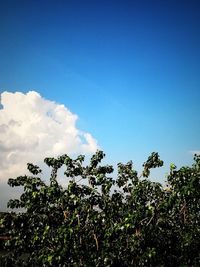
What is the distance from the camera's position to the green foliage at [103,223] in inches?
396

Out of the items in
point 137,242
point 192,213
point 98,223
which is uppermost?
point 192,213

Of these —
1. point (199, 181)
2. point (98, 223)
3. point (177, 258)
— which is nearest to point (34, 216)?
point (98, 223)

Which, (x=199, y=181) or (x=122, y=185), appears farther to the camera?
(x=122, y=185)

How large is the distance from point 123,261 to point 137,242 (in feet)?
2.80

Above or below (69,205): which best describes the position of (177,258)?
below

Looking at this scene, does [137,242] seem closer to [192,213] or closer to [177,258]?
[177,258]

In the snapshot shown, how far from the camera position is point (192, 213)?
1277 cm

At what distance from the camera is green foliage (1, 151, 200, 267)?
10.1 m

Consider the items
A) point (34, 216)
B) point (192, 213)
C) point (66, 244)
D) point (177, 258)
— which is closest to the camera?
point (66, 244)

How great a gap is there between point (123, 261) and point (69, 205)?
110 inches

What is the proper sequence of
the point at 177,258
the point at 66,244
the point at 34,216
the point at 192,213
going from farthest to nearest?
1. the point at 192,213
2. the point at 34,216
3. the point at 177,258
4. the point at 66,244

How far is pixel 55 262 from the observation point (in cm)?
991

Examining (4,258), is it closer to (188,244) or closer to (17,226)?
(17,226)

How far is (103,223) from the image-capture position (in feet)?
36.0
